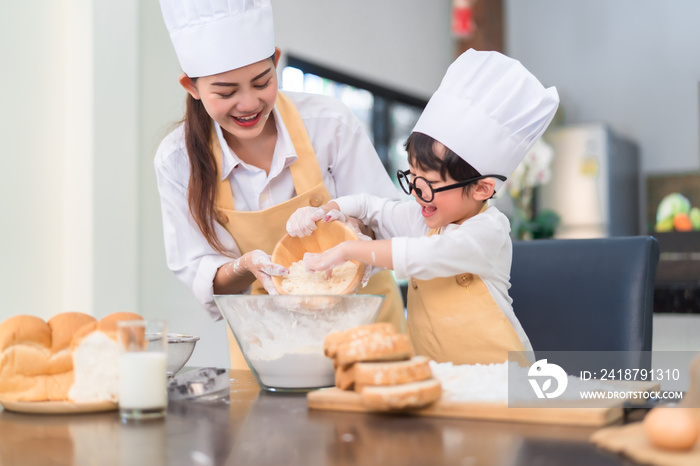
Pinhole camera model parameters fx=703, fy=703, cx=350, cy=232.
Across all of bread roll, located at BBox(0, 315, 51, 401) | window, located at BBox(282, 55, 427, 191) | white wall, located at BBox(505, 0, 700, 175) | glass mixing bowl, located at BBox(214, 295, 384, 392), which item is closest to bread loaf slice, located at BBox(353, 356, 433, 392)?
glass mixing bowl, located at BBox(214, 295, 384, 392)

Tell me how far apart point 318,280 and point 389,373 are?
0.47 metres

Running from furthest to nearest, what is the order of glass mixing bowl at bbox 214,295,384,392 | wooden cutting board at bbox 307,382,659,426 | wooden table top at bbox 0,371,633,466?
glass mixing bowl at bbox 214,295,384,392 < wooden cutting board at bbox 307,382,659,426 < wooden table top at bbox 0,371,633,466

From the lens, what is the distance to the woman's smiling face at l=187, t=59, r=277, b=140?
1.35 m

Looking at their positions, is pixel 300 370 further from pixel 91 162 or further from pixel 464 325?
pixel 91 162

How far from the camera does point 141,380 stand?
83 centimetres

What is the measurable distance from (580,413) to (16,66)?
2.07m

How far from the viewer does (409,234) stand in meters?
1.47

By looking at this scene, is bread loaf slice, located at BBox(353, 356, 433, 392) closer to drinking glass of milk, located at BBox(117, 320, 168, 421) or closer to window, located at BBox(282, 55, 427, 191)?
drinking glass of milk, located at BBox(117, 320, 168, 421)

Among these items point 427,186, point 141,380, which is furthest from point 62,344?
point 427,186

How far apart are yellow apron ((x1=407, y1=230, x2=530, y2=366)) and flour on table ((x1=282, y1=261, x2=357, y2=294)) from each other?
0.50ft

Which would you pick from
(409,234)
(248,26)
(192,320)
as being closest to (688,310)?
(409,234)

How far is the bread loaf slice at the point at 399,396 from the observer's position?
2.57 feet

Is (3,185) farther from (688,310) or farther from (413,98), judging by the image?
(413,98)

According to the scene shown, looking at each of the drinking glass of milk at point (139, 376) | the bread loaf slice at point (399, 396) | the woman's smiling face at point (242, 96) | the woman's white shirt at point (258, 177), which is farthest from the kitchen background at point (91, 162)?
the bread loaf slice at point (399, 396)
